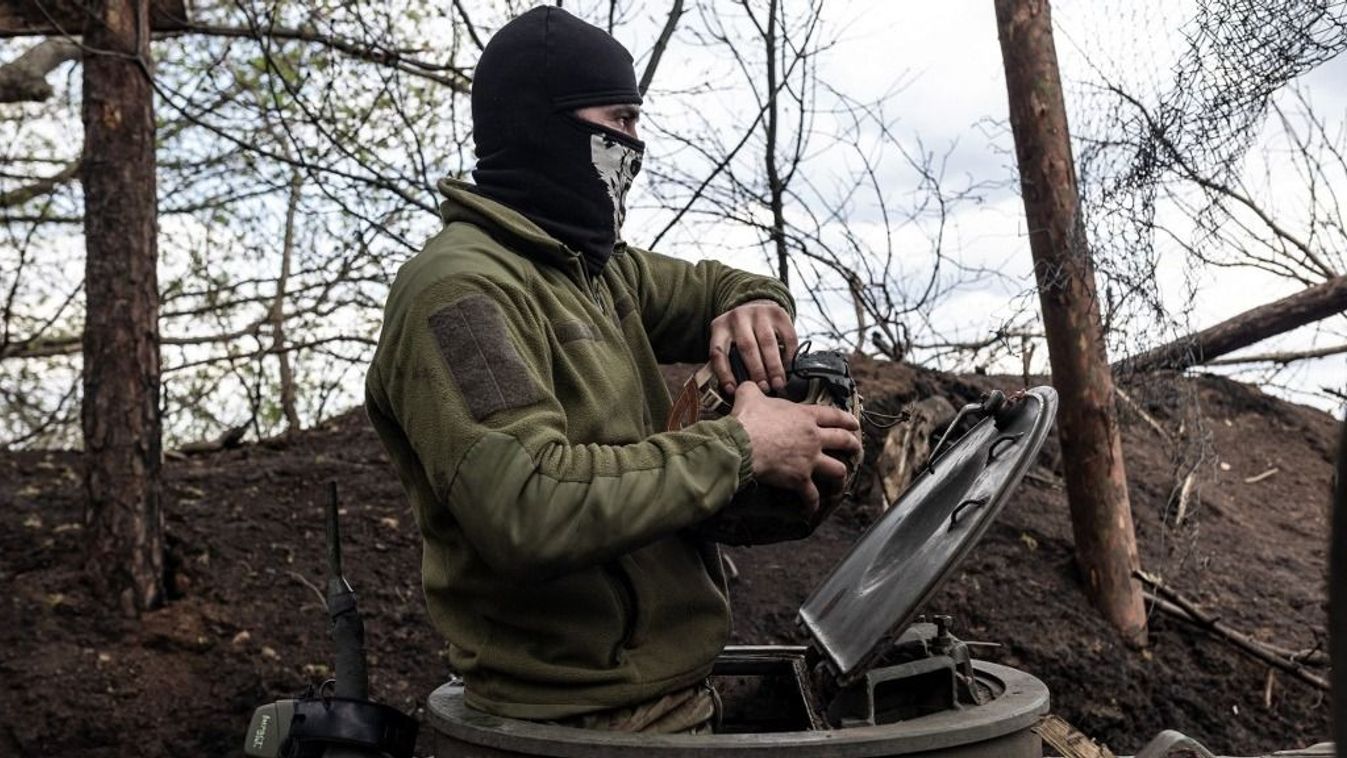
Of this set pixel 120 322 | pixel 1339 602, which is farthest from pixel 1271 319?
pixel 1339 602

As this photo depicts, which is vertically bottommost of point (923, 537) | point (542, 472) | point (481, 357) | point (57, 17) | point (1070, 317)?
point (923, 537)

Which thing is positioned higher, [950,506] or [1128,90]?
[1128,90]

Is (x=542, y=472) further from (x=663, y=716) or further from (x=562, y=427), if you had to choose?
(x=663, y=716)

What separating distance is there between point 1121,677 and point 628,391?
3.92m

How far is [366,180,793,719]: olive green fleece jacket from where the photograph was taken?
2264mm

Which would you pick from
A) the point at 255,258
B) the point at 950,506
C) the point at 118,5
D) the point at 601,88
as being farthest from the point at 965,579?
the point at 255,258

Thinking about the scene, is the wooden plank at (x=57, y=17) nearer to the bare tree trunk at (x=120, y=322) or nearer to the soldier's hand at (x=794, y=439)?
the bare tree trunk at (x=120, y=322)

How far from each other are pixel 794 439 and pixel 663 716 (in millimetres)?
621

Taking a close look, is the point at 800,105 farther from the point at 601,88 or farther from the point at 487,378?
the point at 487,378

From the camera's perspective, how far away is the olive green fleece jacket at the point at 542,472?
7.43ft

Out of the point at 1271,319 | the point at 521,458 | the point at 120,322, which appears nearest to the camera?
the point at 521,458

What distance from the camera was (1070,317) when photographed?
5996 millimetres

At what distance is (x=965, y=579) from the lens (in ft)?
20.6

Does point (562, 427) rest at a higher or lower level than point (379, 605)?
higher
